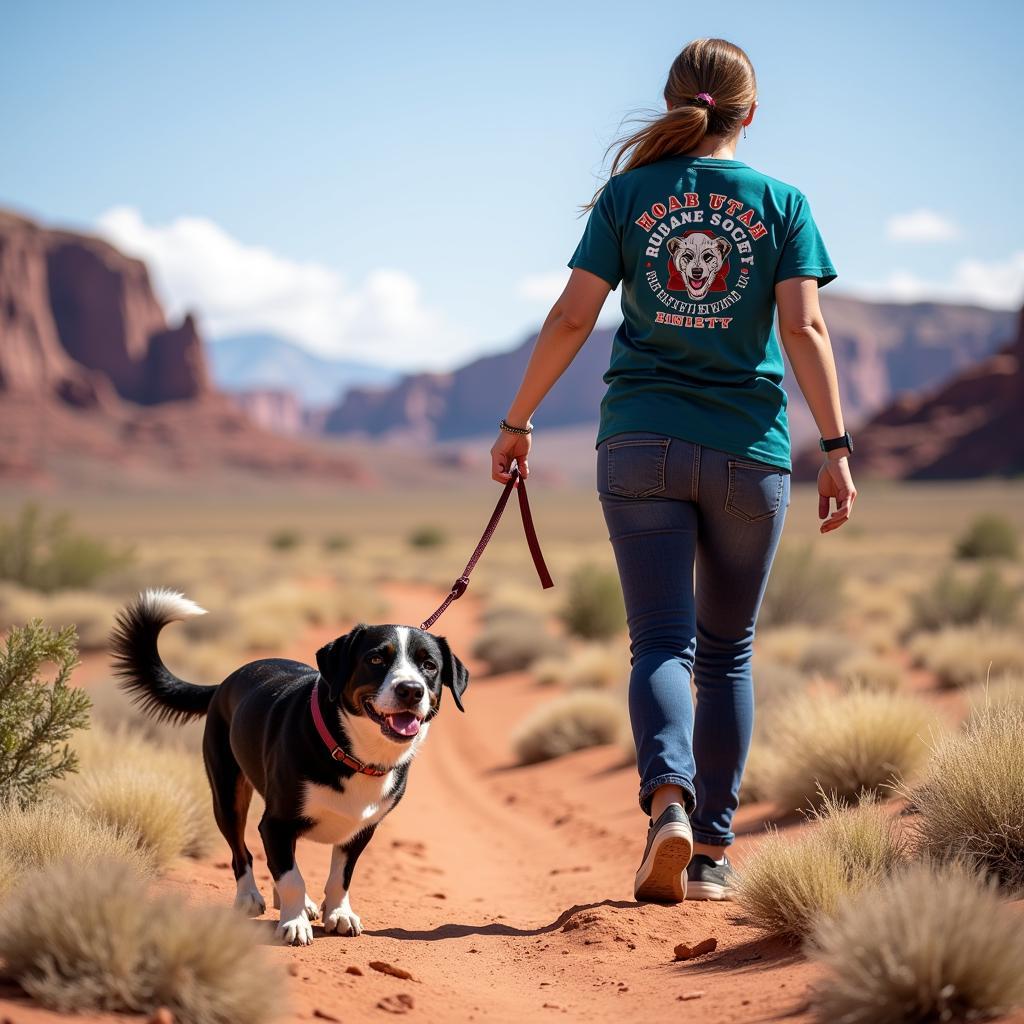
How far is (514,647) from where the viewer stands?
52.1 feet

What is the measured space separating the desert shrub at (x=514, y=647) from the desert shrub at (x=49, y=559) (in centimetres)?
711

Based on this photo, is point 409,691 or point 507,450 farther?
point 507,450

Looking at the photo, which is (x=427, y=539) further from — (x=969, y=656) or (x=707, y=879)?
(x=707, y=879)

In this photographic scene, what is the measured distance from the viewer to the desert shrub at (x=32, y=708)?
5461mm

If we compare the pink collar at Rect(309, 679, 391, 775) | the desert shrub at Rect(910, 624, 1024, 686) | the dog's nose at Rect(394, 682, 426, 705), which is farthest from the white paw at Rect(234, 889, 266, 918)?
the desert shrub at Rect(910, 624, 1024, 686)

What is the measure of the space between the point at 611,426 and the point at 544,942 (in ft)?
6.14

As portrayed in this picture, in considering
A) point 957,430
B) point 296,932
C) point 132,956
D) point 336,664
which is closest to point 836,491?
point 336,664

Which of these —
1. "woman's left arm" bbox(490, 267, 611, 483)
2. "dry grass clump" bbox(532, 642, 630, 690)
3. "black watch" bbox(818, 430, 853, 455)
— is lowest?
"dry grass clump" bbox(532, 642, 630, 690)

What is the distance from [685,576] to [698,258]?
1113 mm

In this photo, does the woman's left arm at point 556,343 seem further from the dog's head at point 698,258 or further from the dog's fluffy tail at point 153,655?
the dog's fluffy tail at point 153,655

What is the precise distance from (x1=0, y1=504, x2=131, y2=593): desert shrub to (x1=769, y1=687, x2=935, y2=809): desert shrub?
1495 cm

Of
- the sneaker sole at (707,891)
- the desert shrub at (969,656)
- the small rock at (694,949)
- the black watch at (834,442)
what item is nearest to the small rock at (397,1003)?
the small rock at (694,949)

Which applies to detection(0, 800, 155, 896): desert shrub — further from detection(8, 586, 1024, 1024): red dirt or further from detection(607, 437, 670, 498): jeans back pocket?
detection(607, 437, 670, 498): jeans back pocket

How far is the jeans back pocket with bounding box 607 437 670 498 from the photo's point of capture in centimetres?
446
